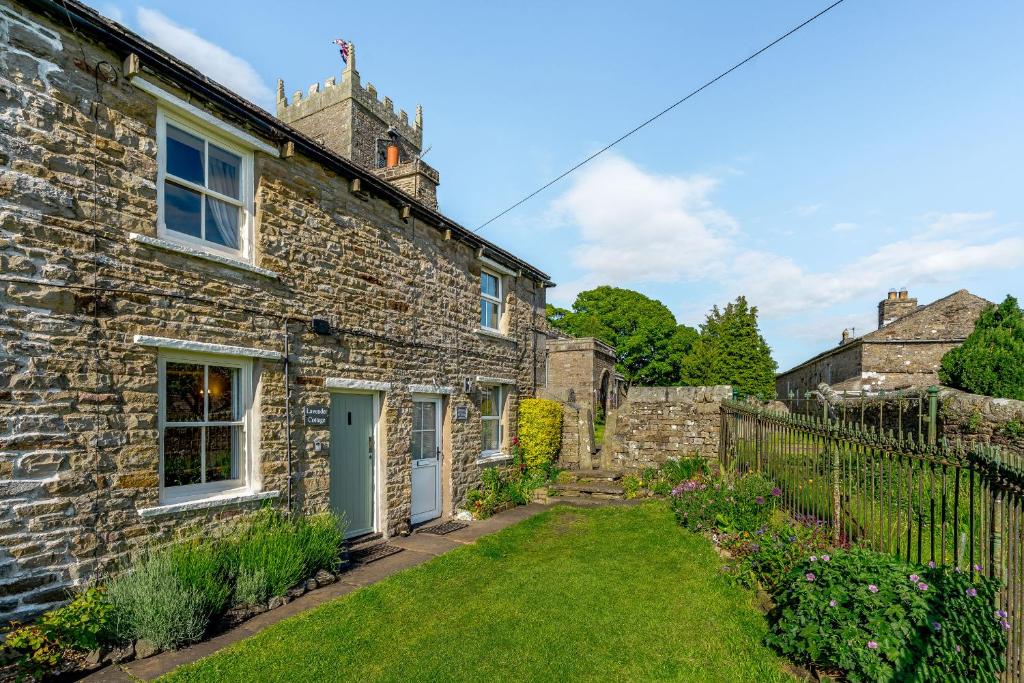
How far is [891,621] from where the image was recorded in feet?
12.5

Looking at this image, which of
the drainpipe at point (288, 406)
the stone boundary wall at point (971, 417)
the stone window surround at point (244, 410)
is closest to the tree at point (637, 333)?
the stone boundary wall at point (971, 417)

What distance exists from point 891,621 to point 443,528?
7.08m

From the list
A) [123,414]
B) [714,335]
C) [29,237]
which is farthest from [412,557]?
[714,335]

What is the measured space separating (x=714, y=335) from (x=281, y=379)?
35.0 m

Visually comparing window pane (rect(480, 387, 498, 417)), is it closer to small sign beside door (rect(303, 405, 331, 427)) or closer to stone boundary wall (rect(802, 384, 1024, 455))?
small sign beside door (rect(303, 405, 331, 427))

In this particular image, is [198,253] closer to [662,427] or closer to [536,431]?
[536,431]

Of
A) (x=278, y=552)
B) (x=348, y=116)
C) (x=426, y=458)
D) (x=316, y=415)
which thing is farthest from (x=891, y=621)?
(x=348, y=116)

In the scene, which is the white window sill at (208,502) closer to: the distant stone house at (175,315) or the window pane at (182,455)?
the distant stone house at (175,315)

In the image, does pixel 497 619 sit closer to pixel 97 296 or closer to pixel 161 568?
pixel 161 568

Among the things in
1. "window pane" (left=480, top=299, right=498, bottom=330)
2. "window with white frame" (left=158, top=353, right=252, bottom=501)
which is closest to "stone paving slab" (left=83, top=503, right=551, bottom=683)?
"window with white frame" (left=158, top=353, right=252, bottom=501)

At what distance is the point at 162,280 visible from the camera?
5.46m

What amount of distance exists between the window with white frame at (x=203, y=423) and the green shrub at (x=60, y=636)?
1218mm

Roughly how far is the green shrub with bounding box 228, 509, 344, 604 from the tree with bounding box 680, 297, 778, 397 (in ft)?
104

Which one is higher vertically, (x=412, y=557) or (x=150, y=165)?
(x=150, y=165)
